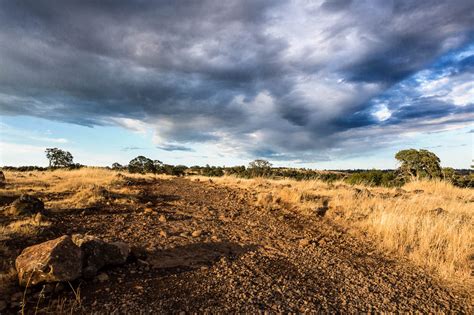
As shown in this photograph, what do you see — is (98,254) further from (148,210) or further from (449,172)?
(449,172)

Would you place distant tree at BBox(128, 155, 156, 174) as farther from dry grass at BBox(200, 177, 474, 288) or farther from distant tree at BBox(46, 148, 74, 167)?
dry grass at BBox(200, 177, 474, 288)

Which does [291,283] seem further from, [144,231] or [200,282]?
[144,231]

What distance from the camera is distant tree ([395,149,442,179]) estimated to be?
21.9 m

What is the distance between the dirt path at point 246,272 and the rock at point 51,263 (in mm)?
227

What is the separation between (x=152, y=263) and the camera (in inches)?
172

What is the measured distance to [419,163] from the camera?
2250cm

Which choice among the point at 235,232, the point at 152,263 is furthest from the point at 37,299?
the point at 235,232

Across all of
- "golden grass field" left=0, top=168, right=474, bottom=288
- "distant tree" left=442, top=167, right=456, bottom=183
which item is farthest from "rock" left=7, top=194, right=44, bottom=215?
"distant tree" left=442, top=167, right=456, bottom=183

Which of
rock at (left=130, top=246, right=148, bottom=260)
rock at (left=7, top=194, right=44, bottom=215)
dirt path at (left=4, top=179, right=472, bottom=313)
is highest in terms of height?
rock at (left=7, top=194, right=44, bottom=215)

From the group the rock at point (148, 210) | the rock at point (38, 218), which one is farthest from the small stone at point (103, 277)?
the rock at point (148, 210)

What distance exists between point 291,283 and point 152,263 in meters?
2.10

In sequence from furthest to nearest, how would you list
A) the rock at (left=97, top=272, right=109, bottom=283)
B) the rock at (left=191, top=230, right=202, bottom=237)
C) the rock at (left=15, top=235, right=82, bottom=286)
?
the rock at (left=191, top=230, right=202, bottom=237) < the rock at (left=97, top=272, right=109, bottom=283) < the rock at (left=15, top=235, right=82, bottom=286)

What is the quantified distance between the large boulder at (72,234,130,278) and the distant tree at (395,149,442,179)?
22.9 meters

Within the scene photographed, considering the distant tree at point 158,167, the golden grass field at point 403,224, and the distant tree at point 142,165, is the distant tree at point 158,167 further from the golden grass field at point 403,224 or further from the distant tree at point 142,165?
the golden grass field at point 403,224
